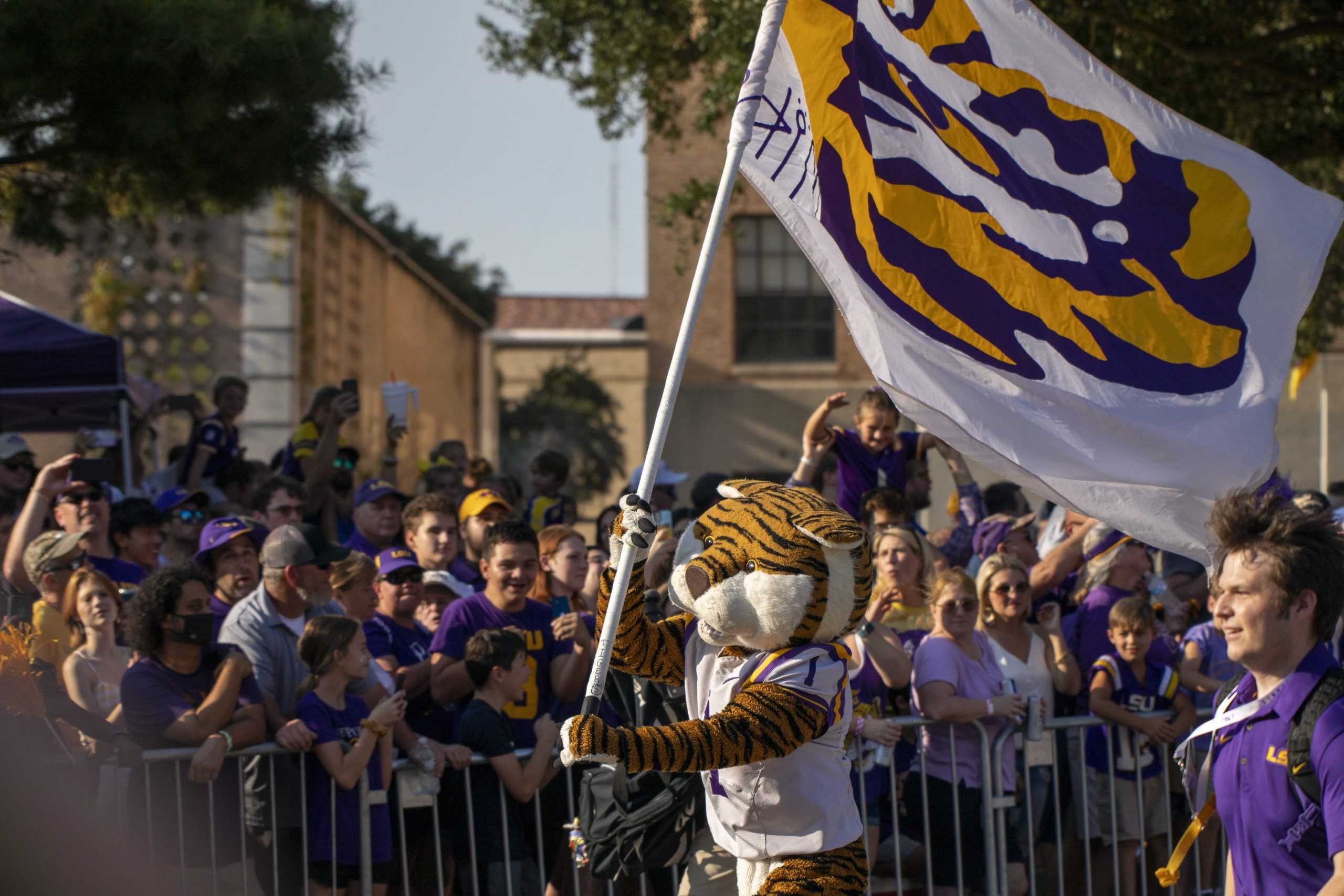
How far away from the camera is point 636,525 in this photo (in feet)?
13.2

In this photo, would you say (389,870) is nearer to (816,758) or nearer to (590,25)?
(816,758)

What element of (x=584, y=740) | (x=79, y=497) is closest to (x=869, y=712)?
(x=584, y=740)

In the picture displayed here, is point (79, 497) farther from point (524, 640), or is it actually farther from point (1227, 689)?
point (1227, 689)

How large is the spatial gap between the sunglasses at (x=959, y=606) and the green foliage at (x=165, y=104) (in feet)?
16.8

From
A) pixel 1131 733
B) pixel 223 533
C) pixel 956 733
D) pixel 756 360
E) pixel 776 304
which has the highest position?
pixel 776 304

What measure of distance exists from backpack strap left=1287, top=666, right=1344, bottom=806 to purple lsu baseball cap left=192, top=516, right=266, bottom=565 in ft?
14.2

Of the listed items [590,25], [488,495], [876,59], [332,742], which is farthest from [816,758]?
[590,25]

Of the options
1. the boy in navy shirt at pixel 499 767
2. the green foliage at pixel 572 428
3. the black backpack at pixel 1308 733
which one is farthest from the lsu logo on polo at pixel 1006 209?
the green foliage at pixel 572 428

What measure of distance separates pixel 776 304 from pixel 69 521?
17.8 meters

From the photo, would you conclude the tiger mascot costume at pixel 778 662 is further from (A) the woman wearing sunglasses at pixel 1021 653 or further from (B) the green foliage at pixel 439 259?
(B) the green foliage at pixel 439 259

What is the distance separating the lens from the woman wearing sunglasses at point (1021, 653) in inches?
272

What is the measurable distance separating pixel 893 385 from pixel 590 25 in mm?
9934

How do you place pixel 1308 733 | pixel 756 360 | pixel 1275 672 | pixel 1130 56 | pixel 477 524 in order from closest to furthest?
1. pixel 1308 733
2. pixel 1275 672
3. pixel 477 524
4. pixel 1130 56
5. pixel 756 360

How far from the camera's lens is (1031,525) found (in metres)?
9.01
